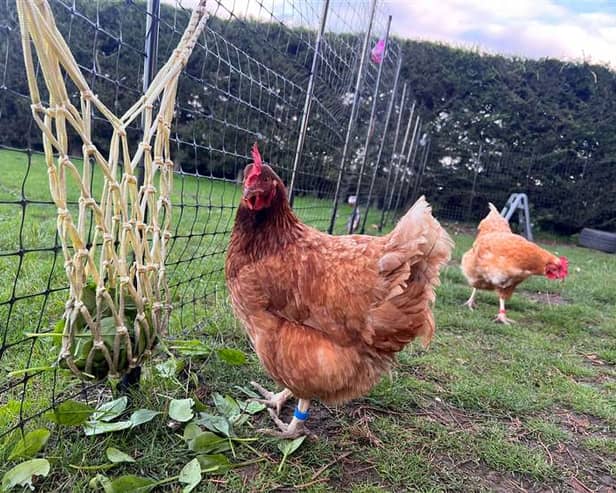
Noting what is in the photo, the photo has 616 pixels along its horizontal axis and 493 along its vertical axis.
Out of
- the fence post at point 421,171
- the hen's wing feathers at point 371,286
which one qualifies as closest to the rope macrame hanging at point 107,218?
the hen's wing feathers at point 371,286

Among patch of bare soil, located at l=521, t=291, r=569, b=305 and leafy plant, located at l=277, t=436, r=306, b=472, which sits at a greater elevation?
patch of bare soil, located at l=521, t=291, r=569, b=305

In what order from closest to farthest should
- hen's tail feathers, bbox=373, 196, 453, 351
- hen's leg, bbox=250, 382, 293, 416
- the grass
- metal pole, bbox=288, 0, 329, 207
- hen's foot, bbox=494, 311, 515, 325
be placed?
the grass → hen's tail feathers, bbox=373, 196, 453, 351 → hen's leg, bbox=250, 382, 293, 416 → metal pole, bbox=288, 0, 329, 207 → hen's foot, bbox=494, 311, 515, 325

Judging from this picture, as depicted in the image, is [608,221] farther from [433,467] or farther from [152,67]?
[152,67]

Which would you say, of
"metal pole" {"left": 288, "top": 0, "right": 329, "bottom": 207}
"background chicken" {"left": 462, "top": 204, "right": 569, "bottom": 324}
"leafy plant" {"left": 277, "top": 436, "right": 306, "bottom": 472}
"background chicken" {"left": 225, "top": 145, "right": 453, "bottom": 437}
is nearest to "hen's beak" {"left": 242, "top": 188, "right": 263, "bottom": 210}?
"background chicken" {"left": 225, "top": 145, "right": 453, "bottom": 437}

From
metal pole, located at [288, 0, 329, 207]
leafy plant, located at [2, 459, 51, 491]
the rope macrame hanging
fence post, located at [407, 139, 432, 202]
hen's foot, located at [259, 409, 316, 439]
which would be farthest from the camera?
fence post, located at [407, 139, 432, 202]

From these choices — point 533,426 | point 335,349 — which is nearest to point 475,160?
point 533,426

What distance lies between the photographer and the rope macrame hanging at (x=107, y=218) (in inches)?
42.6

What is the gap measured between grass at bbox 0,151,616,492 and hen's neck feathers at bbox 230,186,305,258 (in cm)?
39

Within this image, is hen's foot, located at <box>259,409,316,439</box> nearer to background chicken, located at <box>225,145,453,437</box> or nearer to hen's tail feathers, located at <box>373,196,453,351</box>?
background chicken, located at <box>225,145,453,437</box>

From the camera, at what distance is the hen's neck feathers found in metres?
1.79

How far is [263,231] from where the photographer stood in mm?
1799

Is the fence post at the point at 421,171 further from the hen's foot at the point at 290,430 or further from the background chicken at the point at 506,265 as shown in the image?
the hen's foot at the point at 290,430

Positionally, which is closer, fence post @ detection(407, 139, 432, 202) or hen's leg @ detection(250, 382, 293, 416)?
hen's leg @ detection(250, 382, 293, 416)

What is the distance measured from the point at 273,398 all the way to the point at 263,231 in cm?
85
